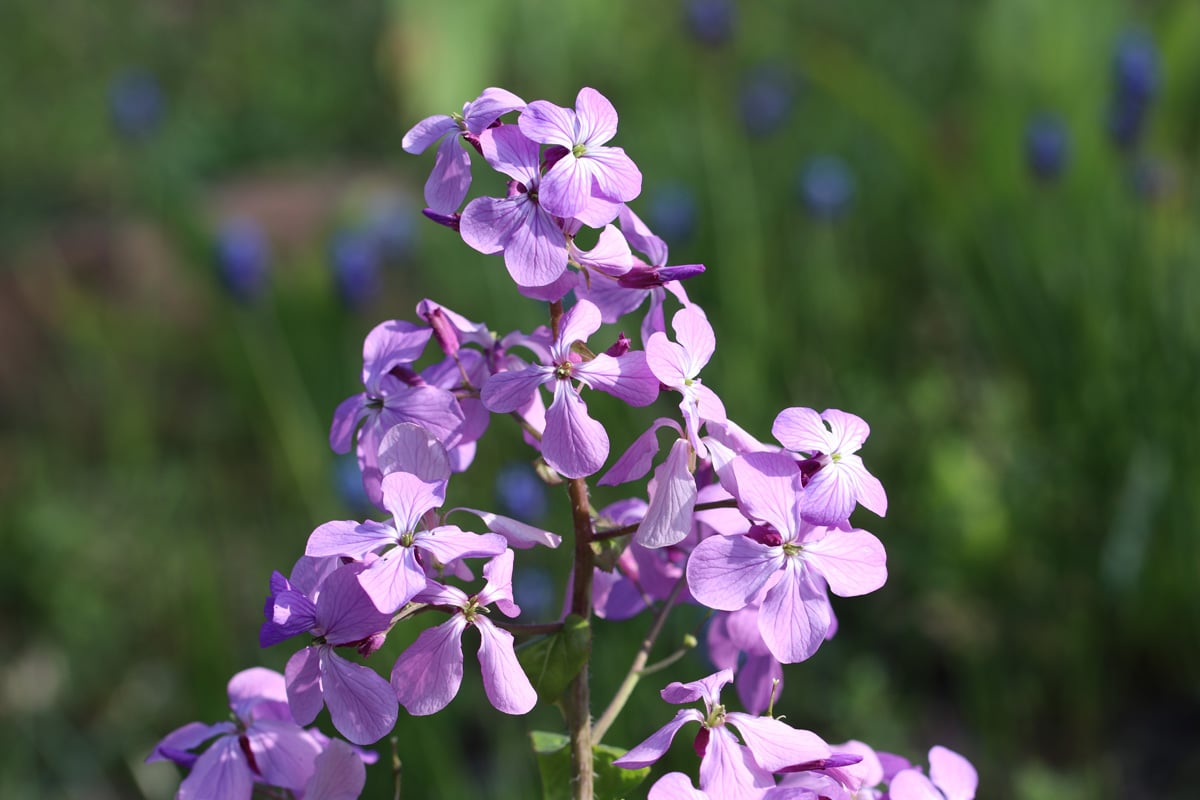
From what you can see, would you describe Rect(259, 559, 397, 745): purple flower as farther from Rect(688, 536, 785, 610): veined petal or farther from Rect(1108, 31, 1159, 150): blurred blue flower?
Rect(1108, 31, 1159, 150): blurred blue flower

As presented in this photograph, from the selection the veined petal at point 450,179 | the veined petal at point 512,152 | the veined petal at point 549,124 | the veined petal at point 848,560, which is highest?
the veined petal at point 549,124

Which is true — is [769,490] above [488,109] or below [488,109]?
below

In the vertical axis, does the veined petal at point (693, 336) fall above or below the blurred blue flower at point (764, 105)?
above

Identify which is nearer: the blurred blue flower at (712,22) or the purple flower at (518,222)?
the purple flower at (518,222)

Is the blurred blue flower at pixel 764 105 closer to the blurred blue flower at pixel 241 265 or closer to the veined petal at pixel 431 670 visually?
the blurred blue flower at pixel 241 265

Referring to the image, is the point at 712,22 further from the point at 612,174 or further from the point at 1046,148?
the point at 612,174

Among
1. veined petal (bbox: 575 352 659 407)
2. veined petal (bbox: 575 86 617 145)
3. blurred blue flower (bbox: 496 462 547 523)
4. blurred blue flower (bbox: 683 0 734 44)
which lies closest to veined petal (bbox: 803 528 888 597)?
veined petal (bbox: 575 352 659 407)

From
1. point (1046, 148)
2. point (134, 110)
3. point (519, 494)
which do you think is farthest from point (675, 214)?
point (134, 110)

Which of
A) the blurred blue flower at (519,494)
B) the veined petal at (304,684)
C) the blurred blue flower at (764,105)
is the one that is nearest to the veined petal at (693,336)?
the veined petal at (304,684)
